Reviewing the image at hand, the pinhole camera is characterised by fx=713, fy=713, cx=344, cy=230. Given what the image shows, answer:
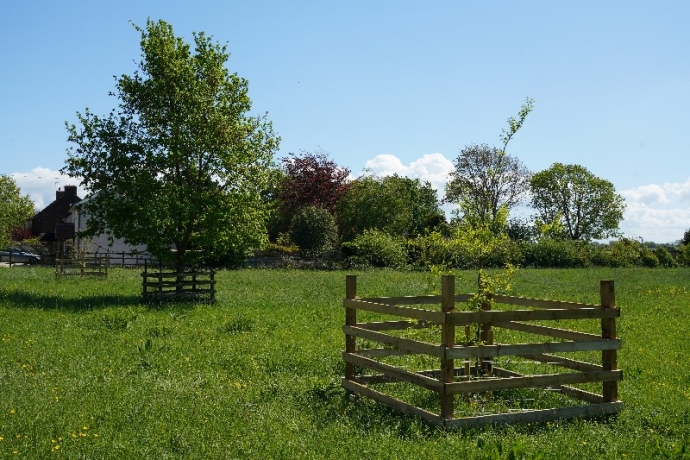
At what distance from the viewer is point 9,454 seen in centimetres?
750

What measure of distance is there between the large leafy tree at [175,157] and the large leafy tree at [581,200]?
65.0 m

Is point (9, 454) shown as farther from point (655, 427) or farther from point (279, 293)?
point (279, 293)

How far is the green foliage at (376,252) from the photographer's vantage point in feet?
180

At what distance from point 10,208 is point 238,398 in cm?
7364

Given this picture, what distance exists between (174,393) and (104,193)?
17.4 m

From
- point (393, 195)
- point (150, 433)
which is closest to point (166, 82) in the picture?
point (150, 433)

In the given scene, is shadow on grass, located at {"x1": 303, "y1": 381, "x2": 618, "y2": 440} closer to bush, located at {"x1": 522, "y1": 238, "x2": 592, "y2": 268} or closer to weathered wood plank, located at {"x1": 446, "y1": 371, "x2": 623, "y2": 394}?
weathered wood plank, located at {"x1": 446, "y1": 371, "x2": 623, "y2": 394}

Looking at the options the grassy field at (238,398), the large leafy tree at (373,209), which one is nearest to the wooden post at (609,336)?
the grassy field at (238,398)

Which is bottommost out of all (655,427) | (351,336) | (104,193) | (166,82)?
(655,427)

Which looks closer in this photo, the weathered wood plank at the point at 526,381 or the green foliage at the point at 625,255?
the weathered wood plank at the point at 526,381

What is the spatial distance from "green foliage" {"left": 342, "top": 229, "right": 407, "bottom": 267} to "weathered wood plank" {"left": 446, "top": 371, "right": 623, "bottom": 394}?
146 ft

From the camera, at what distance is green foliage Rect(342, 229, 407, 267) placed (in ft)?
180

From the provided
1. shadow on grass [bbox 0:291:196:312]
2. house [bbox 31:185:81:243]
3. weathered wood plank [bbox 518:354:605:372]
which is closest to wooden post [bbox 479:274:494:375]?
weathered wood plank [bbox 518:354:605:372]

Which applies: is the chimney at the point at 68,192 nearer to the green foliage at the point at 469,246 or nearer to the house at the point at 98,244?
the house at the point at 98,244
